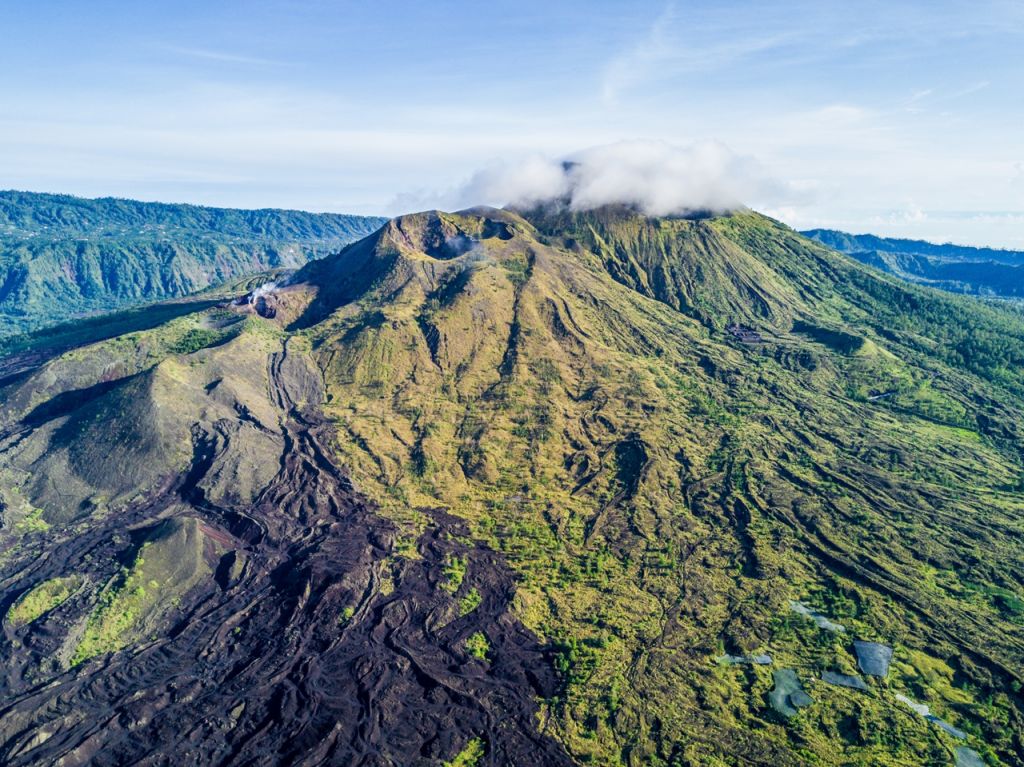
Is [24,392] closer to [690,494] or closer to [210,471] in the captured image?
[210,471]

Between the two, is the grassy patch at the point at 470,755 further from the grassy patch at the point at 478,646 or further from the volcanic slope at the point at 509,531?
the grassy patch at the point at 478,646

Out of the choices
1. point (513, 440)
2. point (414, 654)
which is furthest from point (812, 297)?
point (414, 654)

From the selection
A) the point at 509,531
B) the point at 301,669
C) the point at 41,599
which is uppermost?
the point at 509,531

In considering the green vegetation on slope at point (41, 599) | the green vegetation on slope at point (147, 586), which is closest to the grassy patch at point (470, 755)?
the green vegetation on slope at point (147, 586)

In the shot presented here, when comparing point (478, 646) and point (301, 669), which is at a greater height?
point (478, 646)

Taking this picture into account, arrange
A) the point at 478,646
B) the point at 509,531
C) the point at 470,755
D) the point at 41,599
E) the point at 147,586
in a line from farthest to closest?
the point at 509,531 → the point at 147,586 → the point at 41,599 → the point at 478,646 → the point at 470,755

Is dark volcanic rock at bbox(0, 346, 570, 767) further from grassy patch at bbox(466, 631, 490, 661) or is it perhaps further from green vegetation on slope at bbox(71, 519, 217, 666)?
green vegetation on slope at bbox(71, 519, 217, 666)

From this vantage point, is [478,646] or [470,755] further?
[478,646]

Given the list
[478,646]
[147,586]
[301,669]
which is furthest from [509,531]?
[147,586]

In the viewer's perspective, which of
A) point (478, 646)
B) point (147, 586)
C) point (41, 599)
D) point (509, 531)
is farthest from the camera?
point (509, 531)

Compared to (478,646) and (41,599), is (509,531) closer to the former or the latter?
(478,646)
